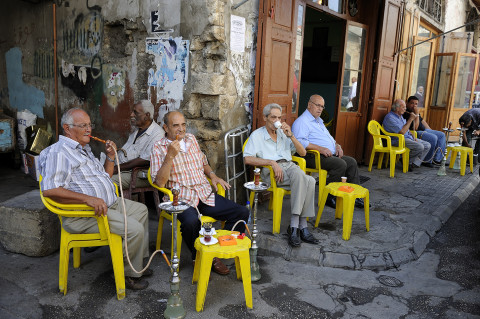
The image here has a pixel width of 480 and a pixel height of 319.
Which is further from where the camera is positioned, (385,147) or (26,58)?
(385,147)

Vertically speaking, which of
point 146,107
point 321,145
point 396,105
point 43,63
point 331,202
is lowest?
point 331,202

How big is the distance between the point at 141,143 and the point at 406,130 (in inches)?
193

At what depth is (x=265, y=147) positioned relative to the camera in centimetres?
407

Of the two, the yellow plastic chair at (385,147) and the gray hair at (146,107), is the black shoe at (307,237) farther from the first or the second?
the yellow plastic chair at (385,147)

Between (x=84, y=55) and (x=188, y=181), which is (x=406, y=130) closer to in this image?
(x=188, y=181)

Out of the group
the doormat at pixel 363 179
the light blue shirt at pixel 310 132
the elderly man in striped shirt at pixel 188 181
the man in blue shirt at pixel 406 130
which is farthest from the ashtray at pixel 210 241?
the man in blue shirt at pixel 406 130

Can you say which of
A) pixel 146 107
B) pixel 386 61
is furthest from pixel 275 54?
pixel 386 61

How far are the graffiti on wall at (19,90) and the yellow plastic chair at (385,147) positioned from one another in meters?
5.74

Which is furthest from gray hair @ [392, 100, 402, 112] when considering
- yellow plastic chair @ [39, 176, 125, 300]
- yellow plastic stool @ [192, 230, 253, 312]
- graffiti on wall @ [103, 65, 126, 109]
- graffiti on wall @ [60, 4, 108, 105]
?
yellow plastic chair @ [39, 176, 125, 300]

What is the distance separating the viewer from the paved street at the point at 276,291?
2.76 m

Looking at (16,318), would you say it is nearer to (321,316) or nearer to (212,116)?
(321,316)

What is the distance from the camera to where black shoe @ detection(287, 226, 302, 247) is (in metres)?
3.66

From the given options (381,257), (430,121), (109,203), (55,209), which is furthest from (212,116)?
(430,121)

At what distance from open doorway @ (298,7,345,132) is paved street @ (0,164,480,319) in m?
5.69
